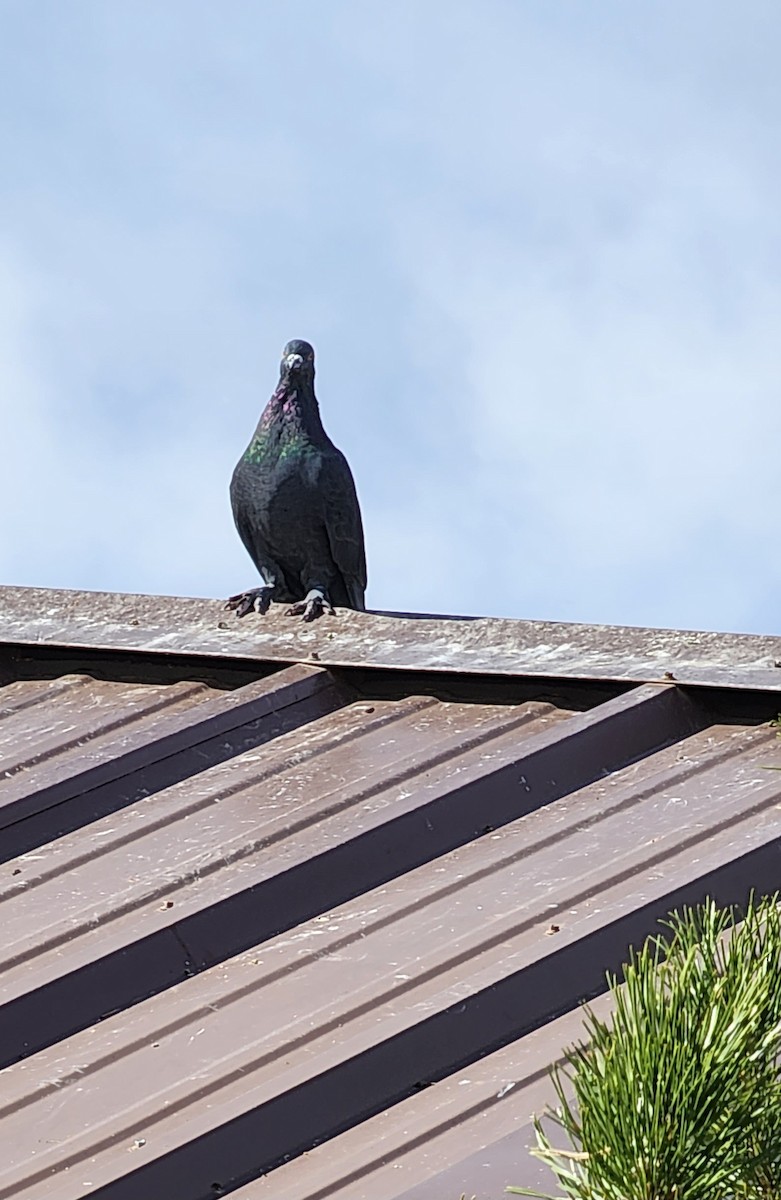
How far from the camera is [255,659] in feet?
14.6

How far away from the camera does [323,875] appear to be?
3.46 m

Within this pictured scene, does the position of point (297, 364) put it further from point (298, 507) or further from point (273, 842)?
point (273, 842)

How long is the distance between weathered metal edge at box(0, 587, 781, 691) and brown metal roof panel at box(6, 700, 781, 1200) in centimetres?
50

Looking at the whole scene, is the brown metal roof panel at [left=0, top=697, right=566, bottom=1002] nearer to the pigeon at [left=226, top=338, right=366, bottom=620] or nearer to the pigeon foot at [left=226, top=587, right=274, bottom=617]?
the pigeon foot at [left=226, top=587, right=274, bottom=617]

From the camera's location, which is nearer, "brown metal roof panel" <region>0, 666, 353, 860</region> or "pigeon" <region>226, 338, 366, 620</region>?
"brown metal roof panel" <region>0, 666, 353, 860</region>

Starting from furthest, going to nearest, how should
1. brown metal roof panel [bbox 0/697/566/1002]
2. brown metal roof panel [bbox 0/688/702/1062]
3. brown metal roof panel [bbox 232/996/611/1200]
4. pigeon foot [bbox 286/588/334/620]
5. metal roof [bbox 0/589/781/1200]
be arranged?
1. pigeon foot [bbox 286/588/334/620]
2. brown metal roof panel [bbox 0/697/566/1002]
3. brown metal roof panel [bbox 0/688/702/1062]
4. metal roof [bbox 0/589/781/1200]
5. brown metal roof panel [bbox 232/996/611/1200]

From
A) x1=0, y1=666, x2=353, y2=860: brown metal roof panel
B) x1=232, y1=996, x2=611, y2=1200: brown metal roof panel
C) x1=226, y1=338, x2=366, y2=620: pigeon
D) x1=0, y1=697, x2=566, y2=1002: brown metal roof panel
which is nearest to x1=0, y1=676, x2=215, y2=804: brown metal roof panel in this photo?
x1=0, y1=666, x2=353, y2=860: brown metal roof panel

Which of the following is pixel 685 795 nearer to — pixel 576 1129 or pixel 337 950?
pixel 337 950

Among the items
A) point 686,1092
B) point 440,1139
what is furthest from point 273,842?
point 686,1092

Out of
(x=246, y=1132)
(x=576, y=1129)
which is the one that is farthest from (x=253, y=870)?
(x=576, y=1129)

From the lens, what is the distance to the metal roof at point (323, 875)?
2723 millimetres

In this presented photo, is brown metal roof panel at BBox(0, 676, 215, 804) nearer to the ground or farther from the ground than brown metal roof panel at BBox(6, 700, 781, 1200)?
farther from the ground

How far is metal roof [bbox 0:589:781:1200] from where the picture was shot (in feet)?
8.93

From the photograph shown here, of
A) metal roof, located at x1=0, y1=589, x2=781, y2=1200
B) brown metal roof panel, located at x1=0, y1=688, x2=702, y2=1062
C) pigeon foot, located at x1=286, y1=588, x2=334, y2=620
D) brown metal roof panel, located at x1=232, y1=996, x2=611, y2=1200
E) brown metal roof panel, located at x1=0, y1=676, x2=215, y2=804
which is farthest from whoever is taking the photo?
pigeon foot, located at x1=286, y1=588, x2=334, y2=620
